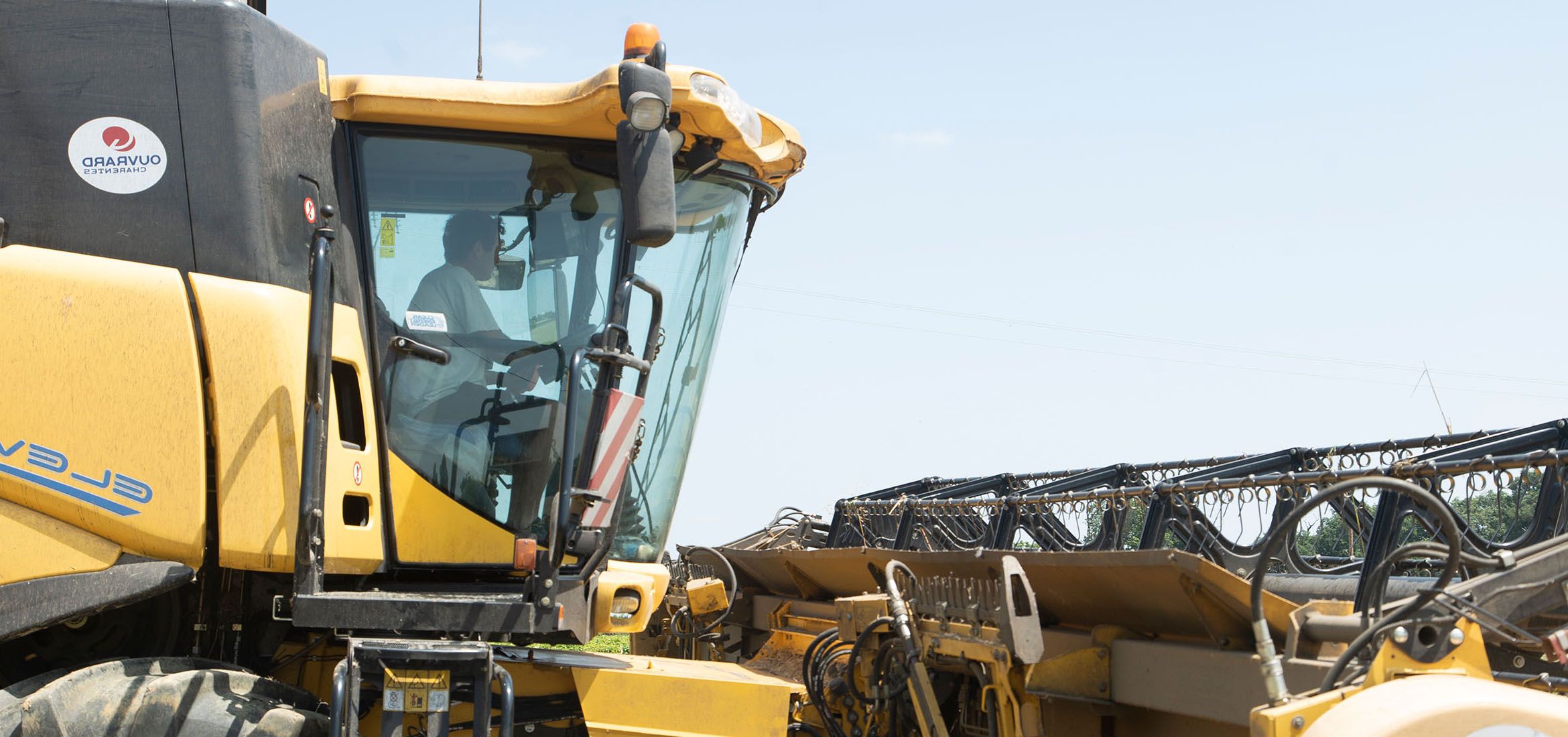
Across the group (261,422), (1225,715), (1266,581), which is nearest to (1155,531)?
(1266,581)

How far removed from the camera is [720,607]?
733 cm

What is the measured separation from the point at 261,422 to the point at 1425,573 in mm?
4398

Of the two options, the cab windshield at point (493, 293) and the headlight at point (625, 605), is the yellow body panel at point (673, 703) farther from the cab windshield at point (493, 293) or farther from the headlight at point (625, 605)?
the cab windshield at point (493, 293)

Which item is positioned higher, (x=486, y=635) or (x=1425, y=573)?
(x=1425, y=573)

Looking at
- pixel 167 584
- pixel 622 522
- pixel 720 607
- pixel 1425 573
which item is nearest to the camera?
pixel 167 584

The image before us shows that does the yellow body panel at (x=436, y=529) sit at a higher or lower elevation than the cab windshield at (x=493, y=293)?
lower

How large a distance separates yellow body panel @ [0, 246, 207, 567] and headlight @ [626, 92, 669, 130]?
125 cm

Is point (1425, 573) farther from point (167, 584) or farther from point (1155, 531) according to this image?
point (167, 584)

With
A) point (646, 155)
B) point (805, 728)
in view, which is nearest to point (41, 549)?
point (646, 155)

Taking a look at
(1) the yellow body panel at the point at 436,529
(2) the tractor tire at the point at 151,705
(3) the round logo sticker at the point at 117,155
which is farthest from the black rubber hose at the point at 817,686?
(3) the round logo sticker at the point at 117,155

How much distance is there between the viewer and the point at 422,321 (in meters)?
3.87

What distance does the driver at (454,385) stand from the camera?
3.84m

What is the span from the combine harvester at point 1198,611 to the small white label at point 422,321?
1.81 meters

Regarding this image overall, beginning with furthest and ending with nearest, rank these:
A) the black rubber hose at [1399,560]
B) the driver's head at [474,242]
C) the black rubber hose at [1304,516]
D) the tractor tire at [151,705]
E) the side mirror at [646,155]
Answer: the driver's head at [474,242] < the side mirror at [646,155] < the tractor tire at [151,705] < the black rubber hose at [1399,560] < the black rubber hose at [1304,516]
